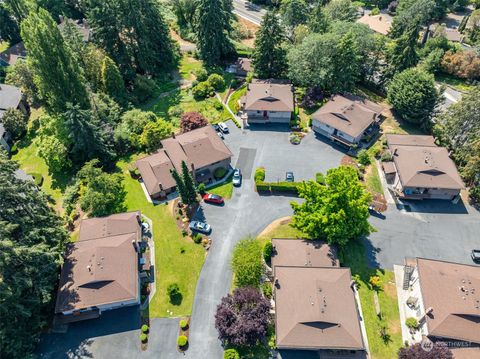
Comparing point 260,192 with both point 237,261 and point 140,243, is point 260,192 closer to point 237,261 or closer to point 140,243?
point 237,261

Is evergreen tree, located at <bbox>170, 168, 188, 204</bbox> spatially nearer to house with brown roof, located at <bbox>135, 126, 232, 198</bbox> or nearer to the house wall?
house with brown roof, located at <bbox>135, 126, 232, 198</bbox>

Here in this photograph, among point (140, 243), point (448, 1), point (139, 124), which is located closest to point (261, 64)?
point (139, 124)

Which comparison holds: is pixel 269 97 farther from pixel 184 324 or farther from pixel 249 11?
pixel 249 11

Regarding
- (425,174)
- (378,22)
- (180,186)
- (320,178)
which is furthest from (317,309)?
(378,22)

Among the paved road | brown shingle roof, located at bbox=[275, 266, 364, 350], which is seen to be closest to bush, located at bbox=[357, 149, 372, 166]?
brown shingle roof, located at bbox=[275, 266, 364, 350]

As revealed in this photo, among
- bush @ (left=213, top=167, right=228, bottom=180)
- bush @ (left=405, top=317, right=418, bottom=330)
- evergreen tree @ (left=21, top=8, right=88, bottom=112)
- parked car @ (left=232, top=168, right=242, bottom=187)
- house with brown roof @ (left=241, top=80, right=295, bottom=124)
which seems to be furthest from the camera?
house with brown roof @ (left=241, top=80, right=295, bottom=124)
